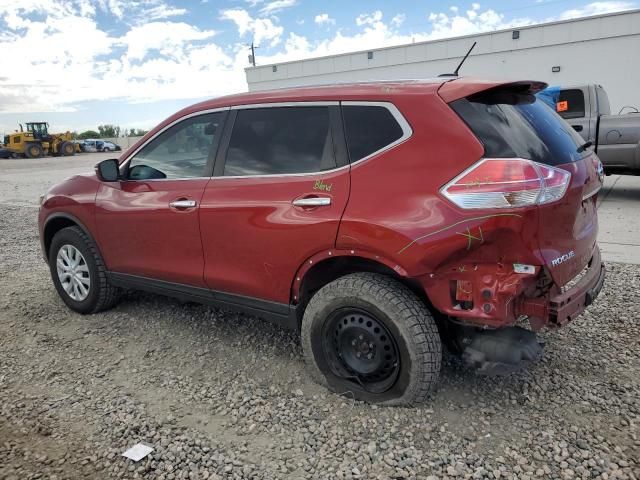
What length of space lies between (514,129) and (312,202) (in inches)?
45.5

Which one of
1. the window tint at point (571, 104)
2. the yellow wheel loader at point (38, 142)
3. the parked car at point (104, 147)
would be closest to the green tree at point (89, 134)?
the parked car at point (104, 147)

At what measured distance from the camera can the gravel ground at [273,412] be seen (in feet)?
8.43

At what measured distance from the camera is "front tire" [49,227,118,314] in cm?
444

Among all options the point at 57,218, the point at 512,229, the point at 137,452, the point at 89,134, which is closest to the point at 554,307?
the point at 512,229

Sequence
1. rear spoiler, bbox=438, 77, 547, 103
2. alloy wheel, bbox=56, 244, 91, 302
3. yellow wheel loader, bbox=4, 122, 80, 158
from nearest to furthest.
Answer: rear spoiler, bbox=438, 77, 547, 103 → alloy wheel, bbox=56, 244, 91, 302 → yellow wheel loader, bbox=4, 122, 80, 158

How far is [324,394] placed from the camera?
3.20 meters

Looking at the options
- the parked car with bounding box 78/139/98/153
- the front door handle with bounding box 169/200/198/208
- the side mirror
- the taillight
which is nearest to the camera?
the taillight

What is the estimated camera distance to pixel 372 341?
2949 millimetres

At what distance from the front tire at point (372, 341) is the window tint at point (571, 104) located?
8.24m

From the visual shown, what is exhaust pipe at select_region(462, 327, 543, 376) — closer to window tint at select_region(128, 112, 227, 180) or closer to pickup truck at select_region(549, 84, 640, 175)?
window tint at select_region(128, 112, 227, 180)

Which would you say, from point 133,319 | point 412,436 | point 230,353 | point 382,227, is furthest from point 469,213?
point 133,319

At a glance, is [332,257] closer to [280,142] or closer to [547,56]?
[280,142]

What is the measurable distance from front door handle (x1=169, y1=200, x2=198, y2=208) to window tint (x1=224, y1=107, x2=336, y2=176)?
0.32 meters

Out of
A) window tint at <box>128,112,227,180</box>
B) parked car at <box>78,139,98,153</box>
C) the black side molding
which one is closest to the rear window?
the black side molding
